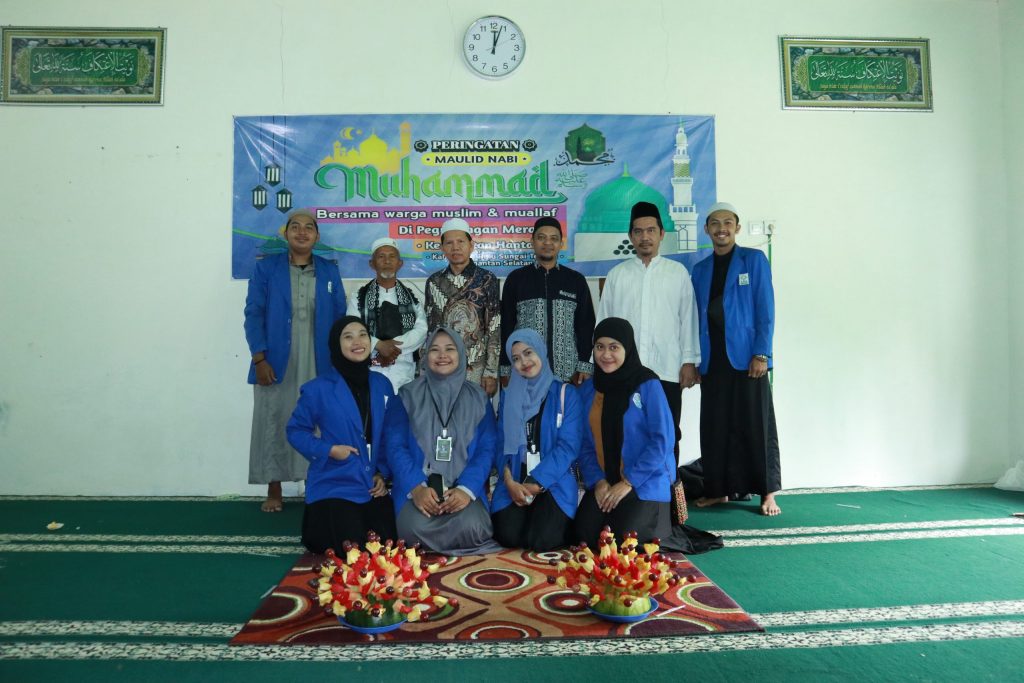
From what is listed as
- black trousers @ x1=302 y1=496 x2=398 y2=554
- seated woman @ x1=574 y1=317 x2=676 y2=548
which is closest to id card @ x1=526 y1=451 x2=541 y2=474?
seated woman @ x1=574 y1=317 x2=676 y2=548

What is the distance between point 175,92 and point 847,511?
4.34 metres

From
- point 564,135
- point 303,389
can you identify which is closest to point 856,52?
point 564,135

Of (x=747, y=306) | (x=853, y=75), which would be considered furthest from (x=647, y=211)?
(x=853, y=75)

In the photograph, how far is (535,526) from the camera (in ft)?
8.76

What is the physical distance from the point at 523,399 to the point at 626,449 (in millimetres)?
465

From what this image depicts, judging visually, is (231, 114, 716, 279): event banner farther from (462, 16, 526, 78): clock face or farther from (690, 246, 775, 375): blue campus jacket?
(690, 246, 775, 375): blue campus jacket

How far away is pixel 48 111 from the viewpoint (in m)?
3.90

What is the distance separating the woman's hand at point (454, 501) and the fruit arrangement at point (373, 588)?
2.11 ft

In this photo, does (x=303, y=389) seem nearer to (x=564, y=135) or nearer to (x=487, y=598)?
(x=487, y=598)

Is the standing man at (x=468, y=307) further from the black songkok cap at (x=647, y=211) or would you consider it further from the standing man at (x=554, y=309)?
the black songkok cap at (x=647, y=211)

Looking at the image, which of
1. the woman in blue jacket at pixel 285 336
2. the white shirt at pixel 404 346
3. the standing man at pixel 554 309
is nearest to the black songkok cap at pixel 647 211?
the standing man at pixel 554 309

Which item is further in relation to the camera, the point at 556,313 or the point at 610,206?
the point at 610,206

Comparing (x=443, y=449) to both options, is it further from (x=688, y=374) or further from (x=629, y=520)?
(x=688, y=374)

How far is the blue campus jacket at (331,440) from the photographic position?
8.79ft
